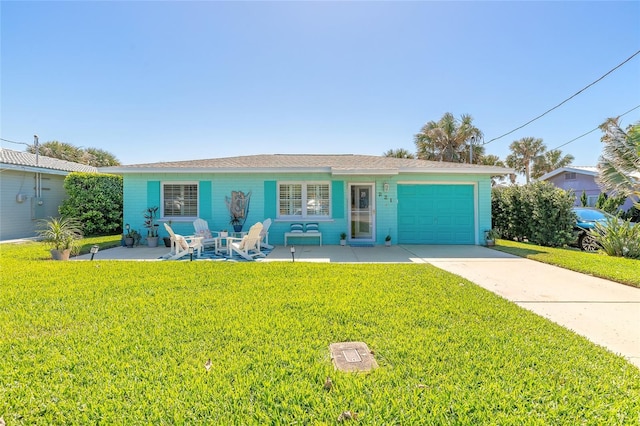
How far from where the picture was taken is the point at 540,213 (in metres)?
11.1

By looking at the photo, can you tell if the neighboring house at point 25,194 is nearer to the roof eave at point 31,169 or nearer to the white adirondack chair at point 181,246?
the roof eave at point 31,169

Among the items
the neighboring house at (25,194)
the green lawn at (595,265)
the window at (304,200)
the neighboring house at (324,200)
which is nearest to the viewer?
the green lawn at (595,265)

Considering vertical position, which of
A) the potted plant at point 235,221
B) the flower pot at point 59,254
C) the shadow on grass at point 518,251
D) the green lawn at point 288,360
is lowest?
the green lawn at point 288,360

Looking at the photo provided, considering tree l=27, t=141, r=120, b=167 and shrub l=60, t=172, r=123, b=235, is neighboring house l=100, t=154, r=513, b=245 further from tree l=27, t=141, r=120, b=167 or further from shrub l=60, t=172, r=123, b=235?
tree l=27, t=141, r=120, b=167

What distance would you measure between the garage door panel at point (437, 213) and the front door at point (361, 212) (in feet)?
3.82

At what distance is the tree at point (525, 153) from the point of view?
92.4 ft

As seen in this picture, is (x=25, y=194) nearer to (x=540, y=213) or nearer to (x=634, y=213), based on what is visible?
(x=540, y=213)

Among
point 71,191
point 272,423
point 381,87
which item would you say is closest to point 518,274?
point 272,423

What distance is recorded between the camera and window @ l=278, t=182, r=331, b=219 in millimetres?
11039

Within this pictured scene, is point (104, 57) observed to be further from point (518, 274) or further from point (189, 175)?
point (518, 274)

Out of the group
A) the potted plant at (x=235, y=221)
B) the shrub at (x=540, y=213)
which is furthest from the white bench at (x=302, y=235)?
the shrub at (x=540, y=213)

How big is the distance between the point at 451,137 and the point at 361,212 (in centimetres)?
1542

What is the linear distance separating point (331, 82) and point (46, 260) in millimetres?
12286

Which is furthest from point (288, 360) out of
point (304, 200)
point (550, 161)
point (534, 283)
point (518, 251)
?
point (550, 161)
